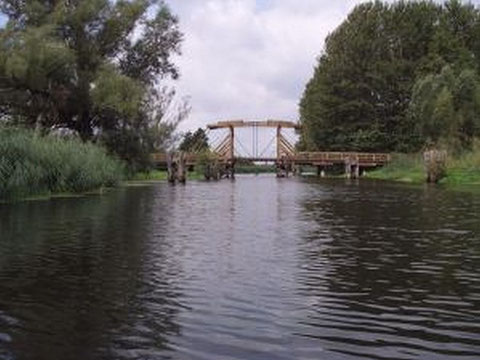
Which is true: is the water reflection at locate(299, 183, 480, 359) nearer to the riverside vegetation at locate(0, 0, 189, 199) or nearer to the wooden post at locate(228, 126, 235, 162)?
the riverside vegetation at locate(0, 0, 189, 199)

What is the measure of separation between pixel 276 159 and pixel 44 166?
7716 centimetres

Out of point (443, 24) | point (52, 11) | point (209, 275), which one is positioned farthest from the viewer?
point (443, 24)

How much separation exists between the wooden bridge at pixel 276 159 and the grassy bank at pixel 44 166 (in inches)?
1154

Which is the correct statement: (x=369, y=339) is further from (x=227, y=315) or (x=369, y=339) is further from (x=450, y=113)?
(x=450, y=113)

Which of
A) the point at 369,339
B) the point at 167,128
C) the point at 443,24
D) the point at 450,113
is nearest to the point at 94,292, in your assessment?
the point at 369,339

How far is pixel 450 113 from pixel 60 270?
65257mm

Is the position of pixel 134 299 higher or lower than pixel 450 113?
lower

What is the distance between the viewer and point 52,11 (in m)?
63.3

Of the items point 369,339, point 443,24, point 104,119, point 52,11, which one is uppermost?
point 443,24

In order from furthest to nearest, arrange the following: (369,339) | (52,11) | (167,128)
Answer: (167,128) → (52,11) → (369,339)

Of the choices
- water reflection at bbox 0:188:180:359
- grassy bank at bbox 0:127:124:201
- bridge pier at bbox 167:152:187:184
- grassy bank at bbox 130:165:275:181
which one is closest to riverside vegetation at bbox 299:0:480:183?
grassy bank at bbox 130:165:275:181

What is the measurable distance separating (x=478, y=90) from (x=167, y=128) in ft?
122

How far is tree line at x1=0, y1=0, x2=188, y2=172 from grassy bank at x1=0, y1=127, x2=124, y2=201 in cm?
1259

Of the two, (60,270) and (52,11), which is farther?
(52,11)
